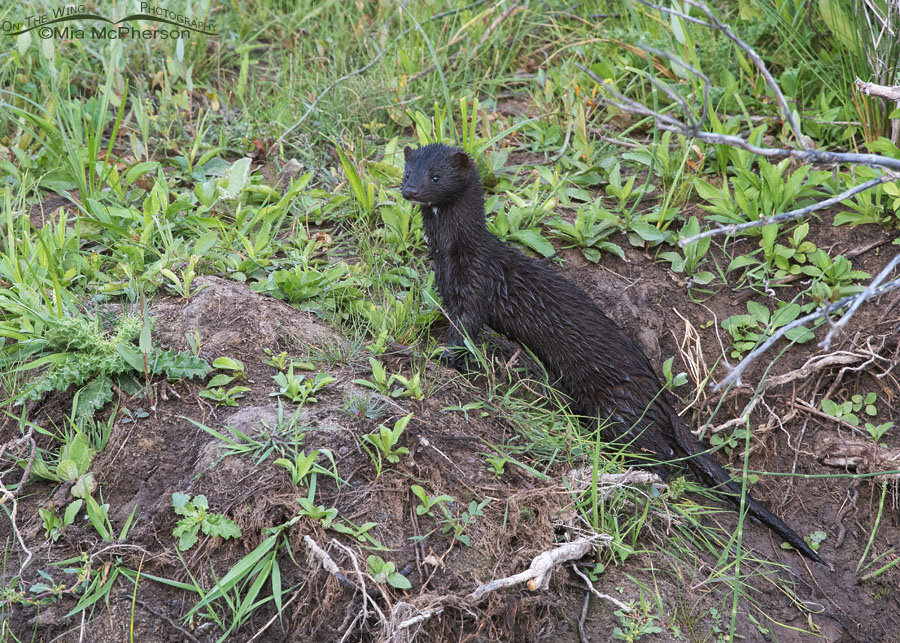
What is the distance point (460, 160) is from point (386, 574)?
206cm

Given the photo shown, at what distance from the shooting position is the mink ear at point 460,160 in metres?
3.85

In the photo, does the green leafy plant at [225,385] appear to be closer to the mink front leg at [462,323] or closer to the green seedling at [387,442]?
the green seedling at [387,442]

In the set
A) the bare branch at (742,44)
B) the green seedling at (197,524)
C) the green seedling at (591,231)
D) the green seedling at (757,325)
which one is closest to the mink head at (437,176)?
the green seedling at (591,231)

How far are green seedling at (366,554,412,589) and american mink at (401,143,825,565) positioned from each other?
56.1 inches

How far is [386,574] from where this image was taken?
8.46 ft

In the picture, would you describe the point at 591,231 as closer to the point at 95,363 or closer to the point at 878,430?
the point at 878,430

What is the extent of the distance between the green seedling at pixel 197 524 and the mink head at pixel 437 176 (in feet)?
5.78

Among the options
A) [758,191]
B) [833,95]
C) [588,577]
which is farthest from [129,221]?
[833,95]

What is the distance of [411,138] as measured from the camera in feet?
16.2

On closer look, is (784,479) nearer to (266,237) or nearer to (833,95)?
(833,95)

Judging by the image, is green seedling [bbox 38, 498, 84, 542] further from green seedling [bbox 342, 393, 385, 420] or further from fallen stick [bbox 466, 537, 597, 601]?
fallen stick [bbox 466, 537, 597, 601]

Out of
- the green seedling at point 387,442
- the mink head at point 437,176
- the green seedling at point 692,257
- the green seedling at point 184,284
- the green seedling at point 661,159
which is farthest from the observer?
the green seedling at point 661,159

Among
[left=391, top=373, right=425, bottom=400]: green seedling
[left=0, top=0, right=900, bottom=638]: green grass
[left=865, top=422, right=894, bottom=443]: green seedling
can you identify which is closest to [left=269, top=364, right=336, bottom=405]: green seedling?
[left=0, top=0, right=900, bottom=638]: green grass

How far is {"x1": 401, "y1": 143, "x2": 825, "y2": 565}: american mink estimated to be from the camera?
3.70m
